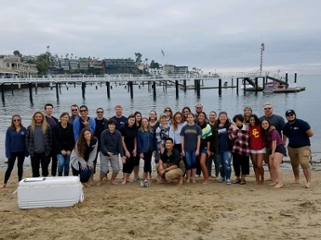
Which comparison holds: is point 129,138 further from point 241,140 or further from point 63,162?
point 241,140

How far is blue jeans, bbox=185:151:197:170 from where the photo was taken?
24.1 feet

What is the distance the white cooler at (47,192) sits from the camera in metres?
5.63

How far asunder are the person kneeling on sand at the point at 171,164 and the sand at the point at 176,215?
0.41 m

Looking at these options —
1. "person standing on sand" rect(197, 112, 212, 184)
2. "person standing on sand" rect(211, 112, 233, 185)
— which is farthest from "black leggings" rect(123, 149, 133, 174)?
"person standing on sand" rect(211, 112, 233, 185)

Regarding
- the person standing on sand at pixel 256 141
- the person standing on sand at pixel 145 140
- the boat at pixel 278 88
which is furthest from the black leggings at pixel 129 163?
the boat at pixel 278 88

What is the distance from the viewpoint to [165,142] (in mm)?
7207

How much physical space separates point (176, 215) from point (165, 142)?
2187 millimetres

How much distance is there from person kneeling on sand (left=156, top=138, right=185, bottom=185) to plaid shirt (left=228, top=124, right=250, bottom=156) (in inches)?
48.7

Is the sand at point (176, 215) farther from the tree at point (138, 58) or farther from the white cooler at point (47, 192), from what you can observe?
the tree at point (138, 58)

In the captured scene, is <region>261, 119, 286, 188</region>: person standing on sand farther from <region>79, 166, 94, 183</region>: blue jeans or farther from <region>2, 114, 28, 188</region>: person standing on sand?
<region>2, 114, 28, 188</region>: person standing on sand

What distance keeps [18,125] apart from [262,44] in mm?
83462

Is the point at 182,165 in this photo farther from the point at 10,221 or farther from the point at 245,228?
the point at 10,221

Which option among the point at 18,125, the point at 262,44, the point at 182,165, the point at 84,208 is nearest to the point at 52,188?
the point at 84,208

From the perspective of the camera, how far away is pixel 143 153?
7.51 metres
